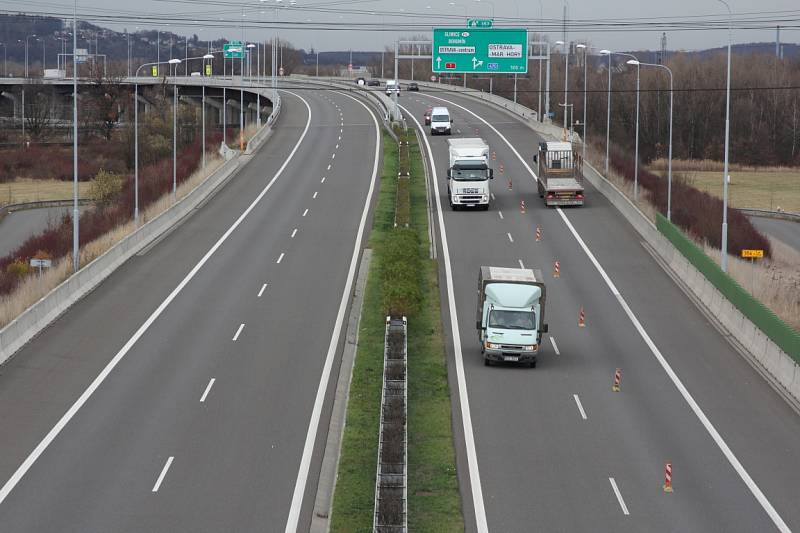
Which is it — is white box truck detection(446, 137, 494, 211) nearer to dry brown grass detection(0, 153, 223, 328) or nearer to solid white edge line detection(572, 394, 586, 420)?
dry brown grass detection(0, 153, 223, 328)

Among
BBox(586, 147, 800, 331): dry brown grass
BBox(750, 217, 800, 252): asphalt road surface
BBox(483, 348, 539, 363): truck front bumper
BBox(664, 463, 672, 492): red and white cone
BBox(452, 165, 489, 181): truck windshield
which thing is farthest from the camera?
BBox(750, 217, 800, 252): asphalt road surface

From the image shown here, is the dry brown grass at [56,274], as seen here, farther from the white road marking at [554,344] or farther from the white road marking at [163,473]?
the white road marking at [554,344]

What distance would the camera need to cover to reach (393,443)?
24.3 metres

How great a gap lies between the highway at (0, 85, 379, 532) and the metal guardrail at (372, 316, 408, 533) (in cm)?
167

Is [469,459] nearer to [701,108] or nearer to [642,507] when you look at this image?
[642,507]

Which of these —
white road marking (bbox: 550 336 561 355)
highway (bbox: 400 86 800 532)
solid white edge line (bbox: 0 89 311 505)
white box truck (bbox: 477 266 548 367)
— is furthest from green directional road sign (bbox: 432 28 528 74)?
white box truck (bbox: 477 266 548 367)

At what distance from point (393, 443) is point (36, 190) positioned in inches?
3344

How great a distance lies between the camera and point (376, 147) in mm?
84125

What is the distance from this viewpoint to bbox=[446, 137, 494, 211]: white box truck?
59.6 metres

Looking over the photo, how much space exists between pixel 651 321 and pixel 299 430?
1623 centimetres

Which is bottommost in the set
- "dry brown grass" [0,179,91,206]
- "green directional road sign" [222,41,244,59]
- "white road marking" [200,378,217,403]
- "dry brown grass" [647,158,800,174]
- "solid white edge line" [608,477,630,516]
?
"solid white edge line" [608,477,630,516]

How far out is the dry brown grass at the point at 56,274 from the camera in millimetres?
38500

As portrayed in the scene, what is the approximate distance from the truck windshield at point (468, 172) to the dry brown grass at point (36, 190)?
42.7 m

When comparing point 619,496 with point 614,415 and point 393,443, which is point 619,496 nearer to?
point 393,443
